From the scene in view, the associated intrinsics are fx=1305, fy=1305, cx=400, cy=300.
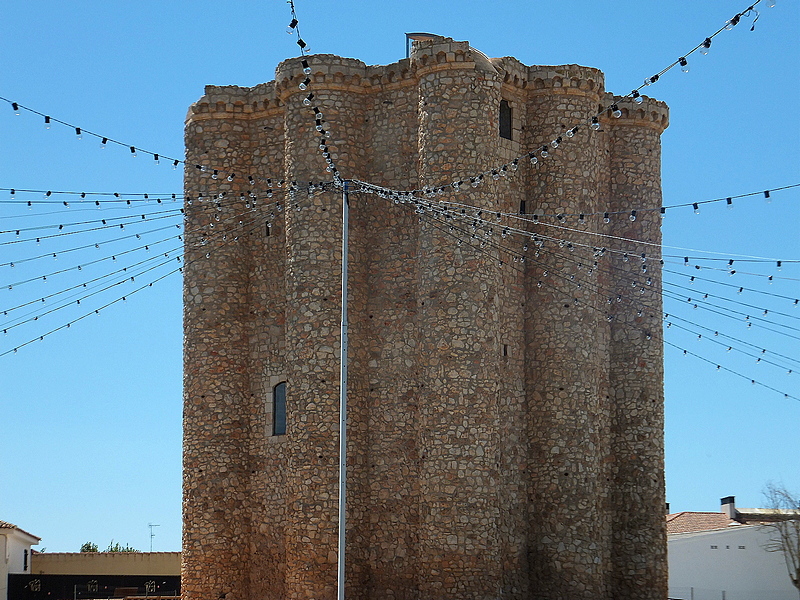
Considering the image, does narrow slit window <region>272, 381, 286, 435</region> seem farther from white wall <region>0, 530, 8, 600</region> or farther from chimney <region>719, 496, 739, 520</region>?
chimney <region>719, 496, 739, 520</region>

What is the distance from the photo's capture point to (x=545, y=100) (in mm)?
32719

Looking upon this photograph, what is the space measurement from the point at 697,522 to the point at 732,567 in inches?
176

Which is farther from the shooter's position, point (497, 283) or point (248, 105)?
point (248, 105)

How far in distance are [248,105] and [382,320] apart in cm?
695

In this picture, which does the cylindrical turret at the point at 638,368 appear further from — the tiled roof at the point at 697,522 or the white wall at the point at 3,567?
the white wall at the point at 3,567

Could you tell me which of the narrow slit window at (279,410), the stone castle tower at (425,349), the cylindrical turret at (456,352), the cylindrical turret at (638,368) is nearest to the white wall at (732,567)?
the cylindrical turret at (638,368)

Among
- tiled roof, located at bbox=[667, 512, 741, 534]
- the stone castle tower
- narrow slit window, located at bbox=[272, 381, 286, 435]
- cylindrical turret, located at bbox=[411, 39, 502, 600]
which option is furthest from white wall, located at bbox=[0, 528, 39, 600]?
tiled roof, located at bbox=[667, 512, 741, 534]

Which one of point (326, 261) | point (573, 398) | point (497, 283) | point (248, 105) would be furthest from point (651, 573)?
point (248, 105)

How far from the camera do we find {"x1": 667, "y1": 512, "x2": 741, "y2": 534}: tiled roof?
48000 millimetres

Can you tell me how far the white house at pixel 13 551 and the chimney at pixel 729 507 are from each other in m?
26.0

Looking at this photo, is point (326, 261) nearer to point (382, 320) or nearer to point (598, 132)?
point (382, 320)

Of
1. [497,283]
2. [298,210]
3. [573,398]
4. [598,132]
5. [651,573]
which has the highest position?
[598,132]

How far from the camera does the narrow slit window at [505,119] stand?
106ft

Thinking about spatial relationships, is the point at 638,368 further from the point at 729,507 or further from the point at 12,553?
the point at 12,553
